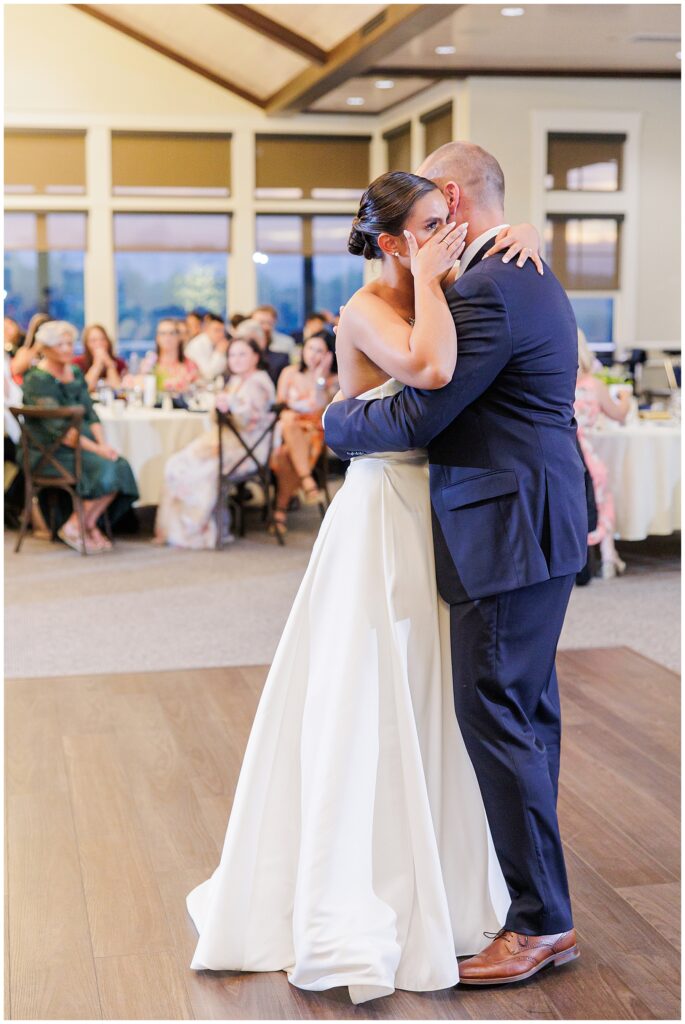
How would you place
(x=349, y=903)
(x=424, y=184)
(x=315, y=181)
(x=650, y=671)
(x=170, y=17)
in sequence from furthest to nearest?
(x=315, y=181), (x=170, y=17), (x=650, y=671), (x=349, y=903), (x=424, y=184)

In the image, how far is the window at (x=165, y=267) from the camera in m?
13.7

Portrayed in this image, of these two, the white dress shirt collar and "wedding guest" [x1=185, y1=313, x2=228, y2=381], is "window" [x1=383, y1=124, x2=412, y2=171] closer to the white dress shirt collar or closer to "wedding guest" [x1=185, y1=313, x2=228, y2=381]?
"wedding guest" [x1=185, y1=313, x2=228, y2=381]

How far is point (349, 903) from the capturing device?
235 centimetres

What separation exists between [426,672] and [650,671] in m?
2.62

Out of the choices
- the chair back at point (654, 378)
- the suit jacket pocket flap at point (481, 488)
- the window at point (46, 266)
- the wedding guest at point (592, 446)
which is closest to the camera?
the suit jacket pocket flap at point (481, 488)

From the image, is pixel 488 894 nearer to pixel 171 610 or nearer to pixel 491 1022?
pixel 491 1022

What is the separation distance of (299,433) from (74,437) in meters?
1.63

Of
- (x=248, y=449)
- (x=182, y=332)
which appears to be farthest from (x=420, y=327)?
(x=182, y=332)

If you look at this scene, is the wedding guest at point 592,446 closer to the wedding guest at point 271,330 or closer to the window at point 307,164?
the wedding guest at point 271,330

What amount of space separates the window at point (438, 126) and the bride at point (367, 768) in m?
9.68

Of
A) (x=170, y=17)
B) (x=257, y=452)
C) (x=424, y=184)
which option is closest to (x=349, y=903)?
(x=424, y=184)

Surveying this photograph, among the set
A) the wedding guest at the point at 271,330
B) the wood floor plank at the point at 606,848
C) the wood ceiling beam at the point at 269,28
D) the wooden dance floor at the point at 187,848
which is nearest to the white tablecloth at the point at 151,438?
the wedding guest at the point at 271,330

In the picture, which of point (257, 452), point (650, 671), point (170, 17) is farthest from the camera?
point (170, 17)

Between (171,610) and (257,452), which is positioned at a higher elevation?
(257,452)
